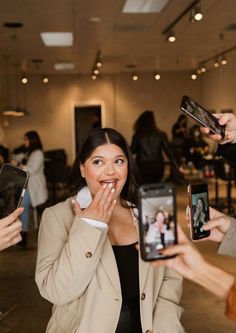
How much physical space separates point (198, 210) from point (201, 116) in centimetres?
37

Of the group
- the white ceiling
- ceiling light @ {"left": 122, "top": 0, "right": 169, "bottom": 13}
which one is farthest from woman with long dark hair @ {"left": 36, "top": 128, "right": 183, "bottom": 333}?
ceiling light @ {"left": 122, "top": 0, "right": 169, "bottom": 13}

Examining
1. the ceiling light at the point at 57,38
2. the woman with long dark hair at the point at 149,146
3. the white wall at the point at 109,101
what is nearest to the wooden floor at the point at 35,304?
the woman with long dark hair at the point at 149,146

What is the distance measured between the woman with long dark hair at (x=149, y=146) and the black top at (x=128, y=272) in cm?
442

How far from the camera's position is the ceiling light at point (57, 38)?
6.80 meters

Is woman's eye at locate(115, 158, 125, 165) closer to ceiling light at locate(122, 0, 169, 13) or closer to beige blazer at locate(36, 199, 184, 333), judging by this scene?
beige blazer at locate(36, 199, 184, 333)

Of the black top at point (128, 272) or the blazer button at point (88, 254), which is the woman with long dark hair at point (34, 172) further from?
the blazer button at point (88, 254)

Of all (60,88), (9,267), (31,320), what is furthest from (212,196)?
(60,88)

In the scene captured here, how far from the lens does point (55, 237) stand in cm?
159

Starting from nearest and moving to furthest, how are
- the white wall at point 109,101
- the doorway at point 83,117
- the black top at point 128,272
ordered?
the black top at point 128,272
the white wall at point 109,101
the doorway at point 83,117

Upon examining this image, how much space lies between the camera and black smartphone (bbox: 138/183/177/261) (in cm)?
97

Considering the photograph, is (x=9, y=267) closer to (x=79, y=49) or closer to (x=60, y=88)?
(x=79, y=49)

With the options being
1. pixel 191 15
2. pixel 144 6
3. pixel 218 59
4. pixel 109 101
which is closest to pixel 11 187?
pixel 191 15

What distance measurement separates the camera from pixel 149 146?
613 centimetres

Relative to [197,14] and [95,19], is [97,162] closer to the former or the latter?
[197,14]
